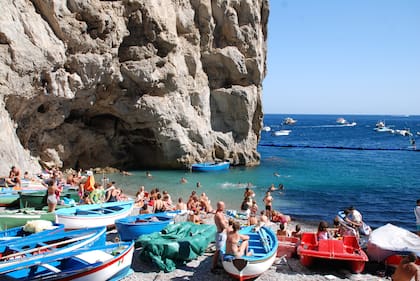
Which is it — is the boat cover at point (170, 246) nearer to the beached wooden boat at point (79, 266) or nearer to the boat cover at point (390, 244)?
the beached wooden boat at point (79, 266)

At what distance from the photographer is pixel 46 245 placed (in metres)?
10.9

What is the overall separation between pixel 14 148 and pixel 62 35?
287 inches

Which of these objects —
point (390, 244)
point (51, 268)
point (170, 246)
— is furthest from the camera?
point (390, 244)

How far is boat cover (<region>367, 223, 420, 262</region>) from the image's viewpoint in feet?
37.8

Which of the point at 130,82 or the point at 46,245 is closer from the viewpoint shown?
the point at 46,245

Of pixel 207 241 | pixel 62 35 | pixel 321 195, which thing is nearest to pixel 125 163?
pixel 62 35

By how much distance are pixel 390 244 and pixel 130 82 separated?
24.4 metres

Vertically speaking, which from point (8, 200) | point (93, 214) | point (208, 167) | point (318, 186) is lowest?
point (318, 186)

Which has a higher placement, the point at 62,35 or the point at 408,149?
the point at 62,35

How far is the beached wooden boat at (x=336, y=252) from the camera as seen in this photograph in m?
11.2

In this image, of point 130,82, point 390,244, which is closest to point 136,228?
point 390,244

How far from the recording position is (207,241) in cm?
1252

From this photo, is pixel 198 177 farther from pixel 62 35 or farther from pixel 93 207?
pixel 93 207

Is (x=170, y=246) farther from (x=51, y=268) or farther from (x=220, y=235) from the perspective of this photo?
(x=51, y=268)
